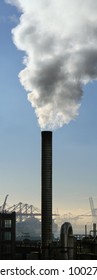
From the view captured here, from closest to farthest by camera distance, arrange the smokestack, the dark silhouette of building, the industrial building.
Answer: the industrial building < the smokestack < the dark silhouette of building

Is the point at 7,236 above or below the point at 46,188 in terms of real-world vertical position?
below

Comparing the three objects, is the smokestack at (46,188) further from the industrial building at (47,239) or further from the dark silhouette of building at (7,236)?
the dark silhouette of building at (7,236)

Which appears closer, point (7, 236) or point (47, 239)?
point (47, 239)

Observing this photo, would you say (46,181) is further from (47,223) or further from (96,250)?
(96,250)

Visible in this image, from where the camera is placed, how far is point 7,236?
3391 inches

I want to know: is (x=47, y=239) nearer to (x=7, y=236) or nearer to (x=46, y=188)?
(x=46, y=188)

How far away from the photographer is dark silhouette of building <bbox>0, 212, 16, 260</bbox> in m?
80.7

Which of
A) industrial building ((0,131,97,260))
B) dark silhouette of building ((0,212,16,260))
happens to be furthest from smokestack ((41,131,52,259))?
dark silhouette of building ((0,212,16,260))

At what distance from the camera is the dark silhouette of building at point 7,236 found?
8069cm

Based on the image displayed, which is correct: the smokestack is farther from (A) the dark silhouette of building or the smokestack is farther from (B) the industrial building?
(A) the dark silhouette of building

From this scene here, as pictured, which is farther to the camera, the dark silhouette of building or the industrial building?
the dark silhouette of building

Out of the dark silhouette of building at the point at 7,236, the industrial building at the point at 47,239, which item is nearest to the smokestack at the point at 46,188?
the industrial building at the point at 47,239

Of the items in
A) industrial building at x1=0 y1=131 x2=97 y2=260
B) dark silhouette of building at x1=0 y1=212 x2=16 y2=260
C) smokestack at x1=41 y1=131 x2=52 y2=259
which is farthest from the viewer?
dark silhouette of building at x1=0 y1=212 x2=16 y2=260

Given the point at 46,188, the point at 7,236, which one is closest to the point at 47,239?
the point at 46,188
